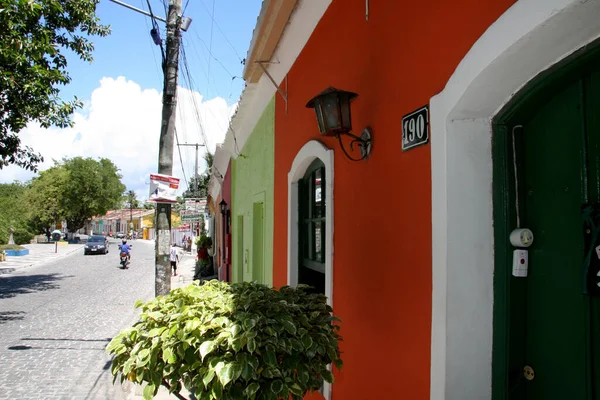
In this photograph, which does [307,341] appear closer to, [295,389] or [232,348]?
[295,389]

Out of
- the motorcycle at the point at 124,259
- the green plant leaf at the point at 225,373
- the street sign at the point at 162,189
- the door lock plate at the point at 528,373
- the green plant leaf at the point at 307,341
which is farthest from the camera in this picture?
the motorcycle at the point at 124,259

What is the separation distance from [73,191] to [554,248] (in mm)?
49443

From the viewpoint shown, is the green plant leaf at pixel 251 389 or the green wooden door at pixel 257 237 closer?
the green plant leaf at pixel 251 389

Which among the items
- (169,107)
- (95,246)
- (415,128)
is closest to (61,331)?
(169,107)

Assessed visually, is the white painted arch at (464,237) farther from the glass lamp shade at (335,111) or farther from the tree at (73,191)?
the tree at (73,191)

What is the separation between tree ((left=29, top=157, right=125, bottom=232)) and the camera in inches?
1740

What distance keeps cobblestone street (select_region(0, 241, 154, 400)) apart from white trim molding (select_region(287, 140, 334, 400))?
266cm

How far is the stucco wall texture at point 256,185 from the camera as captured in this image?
559 centimetres

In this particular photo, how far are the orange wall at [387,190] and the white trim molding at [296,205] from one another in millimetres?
72

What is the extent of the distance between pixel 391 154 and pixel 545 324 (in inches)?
42.0

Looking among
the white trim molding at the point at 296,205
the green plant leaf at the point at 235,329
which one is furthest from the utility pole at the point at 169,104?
the green plant leaf at the point at 235,329

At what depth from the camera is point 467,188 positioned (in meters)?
1.72

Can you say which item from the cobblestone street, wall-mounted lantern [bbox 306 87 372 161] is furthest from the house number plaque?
the cobblestone street

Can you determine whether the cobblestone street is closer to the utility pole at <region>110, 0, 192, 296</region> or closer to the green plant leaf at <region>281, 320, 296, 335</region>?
the utility pole at <region>110, 0, 192, 296</region>
